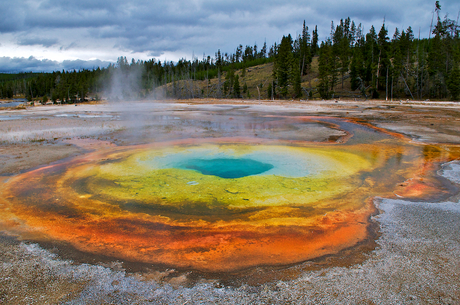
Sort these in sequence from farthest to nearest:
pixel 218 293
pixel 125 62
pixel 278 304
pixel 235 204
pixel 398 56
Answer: pixel 125 62
pixel 398 56
pixel 235 204
pixel 218 293
pixel 278 304

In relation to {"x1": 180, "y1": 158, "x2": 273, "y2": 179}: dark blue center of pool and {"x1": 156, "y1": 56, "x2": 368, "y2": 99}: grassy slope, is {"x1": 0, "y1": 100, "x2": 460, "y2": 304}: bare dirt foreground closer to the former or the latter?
{"x1": 180, "y1": 158, "x2": 273, "y2": 179}: dark blue center of pool

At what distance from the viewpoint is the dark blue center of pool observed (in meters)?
7.47

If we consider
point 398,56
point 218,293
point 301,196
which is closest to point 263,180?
point 301,196

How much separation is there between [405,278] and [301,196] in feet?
8.92

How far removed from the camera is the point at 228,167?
8.04m

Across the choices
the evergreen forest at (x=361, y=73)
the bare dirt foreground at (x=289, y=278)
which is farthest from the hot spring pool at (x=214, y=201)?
the evergreen forest at (x=361, y=73)

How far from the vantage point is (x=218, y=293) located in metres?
2.96

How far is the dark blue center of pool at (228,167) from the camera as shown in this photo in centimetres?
747

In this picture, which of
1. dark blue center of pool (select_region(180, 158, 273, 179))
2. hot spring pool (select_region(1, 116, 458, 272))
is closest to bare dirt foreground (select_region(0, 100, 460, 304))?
hot spring pool (select_region(1, 116, 458, 272))

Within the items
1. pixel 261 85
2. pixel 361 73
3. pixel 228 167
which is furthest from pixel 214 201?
pixel 261 85

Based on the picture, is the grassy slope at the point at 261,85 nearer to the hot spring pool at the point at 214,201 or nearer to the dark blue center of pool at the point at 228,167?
the dark blue center of pool at the point at 228,167

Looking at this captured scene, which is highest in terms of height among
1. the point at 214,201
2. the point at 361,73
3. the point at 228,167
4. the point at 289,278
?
the point at 361,73

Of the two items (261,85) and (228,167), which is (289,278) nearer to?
(228,167)

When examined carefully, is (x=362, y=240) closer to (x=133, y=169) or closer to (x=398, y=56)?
(x=133, y=169)
